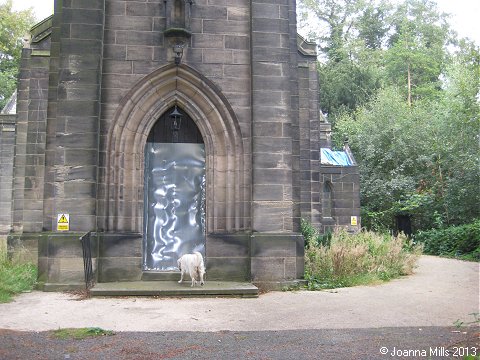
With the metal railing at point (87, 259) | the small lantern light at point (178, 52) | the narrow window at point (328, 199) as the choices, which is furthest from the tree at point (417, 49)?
the metal railing at point (87, 259)

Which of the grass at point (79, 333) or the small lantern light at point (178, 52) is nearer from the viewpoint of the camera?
the grass at point (79, 333)

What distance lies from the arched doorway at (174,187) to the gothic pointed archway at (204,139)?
319mm

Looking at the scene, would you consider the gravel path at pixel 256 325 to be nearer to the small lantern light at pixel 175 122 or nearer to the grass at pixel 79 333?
the grass at pixel 79 333

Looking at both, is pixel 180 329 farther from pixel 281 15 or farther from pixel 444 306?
pixel 281 15

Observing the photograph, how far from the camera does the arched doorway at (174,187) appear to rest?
12.0 meters

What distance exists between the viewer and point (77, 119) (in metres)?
11.0

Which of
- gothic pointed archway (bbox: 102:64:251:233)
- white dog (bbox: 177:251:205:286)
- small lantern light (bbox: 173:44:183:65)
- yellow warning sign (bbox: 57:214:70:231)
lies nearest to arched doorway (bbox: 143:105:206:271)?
gothic pointed archway (bbox: 102:64:251:233)

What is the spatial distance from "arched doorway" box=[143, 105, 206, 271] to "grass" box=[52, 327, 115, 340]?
16.8 feet

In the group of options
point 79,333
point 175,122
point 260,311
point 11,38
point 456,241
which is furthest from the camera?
point 11,38

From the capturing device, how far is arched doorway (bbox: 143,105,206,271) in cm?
1197

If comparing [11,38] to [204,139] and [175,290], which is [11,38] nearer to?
[204,139]

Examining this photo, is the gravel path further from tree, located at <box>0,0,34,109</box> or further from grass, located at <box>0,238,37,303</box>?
tree, located at <box>0,0,34,109</box>

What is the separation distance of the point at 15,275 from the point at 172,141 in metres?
4.41

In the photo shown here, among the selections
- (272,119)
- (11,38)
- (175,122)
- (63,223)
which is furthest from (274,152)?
(11,38)
